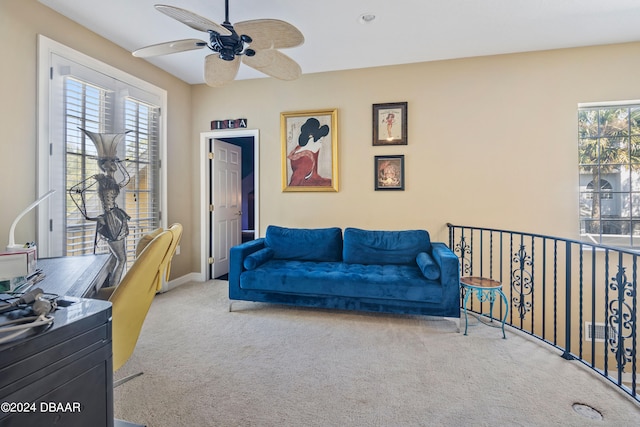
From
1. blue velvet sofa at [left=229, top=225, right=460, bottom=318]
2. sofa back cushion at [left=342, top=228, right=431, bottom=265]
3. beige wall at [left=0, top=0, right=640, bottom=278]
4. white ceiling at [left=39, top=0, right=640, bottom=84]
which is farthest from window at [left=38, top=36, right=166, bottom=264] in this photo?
sofa back cushion at [left=342, top=228, right=431, bottom=265]

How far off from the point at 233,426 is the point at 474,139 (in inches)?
142

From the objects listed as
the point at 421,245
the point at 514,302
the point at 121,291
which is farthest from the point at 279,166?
the point at 514,302

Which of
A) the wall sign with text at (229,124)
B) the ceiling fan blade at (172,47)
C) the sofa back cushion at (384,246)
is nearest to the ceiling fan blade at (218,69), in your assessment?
the ceiling fan blade at (172,47)

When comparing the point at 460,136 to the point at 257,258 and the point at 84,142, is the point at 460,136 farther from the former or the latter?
the point at 84,142

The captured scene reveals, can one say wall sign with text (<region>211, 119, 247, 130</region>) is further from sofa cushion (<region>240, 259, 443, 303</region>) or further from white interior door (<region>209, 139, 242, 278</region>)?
sofa cushion (<region>240, 259, 443, 303</region>)

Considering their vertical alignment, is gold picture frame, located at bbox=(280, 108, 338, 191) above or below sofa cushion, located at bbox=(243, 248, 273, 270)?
above

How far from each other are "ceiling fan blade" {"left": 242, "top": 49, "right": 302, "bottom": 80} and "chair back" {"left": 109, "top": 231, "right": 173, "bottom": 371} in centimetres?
146

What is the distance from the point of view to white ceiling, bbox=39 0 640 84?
8.41 feet

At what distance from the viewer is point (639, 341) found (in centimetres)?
314

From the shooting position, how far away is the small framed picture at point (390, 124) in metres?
3.71

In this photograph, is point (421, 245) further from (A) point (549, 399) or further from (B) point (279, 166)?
(B) point (279, 166)

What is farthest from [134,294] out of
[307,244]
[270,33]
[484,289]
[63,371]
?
[484,289]

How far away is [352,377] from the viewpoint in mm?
1984

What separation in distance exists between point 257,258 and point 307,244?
632mm
